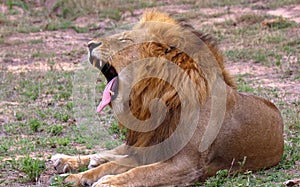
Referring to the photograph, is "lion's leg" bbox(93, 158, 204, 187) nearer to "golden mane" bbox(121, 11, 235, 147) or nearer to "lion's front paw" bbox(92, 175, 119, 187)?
"lion's front paw" bbox(92, 175, 119, 187)

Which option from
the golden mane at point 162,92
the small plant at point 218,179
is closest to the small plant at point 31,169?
the golden mane at point 162,92

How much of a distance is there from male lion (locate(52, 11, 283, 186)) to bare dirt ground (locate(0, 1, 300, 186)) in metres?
2.16

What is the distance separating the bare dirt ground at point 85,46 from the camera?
8.06 metres

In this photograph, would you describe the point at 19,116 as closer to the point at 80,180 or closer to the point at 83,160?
the point at 83,160

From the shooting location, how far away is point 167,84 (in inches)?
162

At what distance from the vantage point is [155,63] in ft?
13.6

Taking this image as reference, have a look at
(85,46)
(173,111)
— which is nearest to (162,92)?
(173,111)

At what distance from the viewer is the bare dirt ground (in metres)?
8.06

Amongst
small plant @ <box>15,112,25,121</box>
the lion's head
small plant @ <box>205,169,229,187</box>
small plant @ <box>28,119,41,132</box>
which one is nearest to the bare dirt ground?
small plant @ <box>15,112,25,121</box>

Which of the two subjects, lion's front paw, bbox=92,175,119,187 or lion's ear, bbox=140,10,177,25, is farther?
lion's ear, bbox=140,10,177,25

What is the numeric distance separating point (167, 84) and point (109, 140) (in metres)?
1.78

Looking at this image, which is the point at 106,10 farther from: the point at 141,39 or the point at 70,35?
the point at 141,39

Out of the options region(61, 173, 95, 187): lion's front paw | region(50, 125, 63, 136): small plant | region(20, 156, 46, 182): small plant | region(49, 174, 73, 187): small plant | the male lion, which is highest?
the male lion

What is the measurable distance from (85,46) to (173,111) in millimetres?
6881
